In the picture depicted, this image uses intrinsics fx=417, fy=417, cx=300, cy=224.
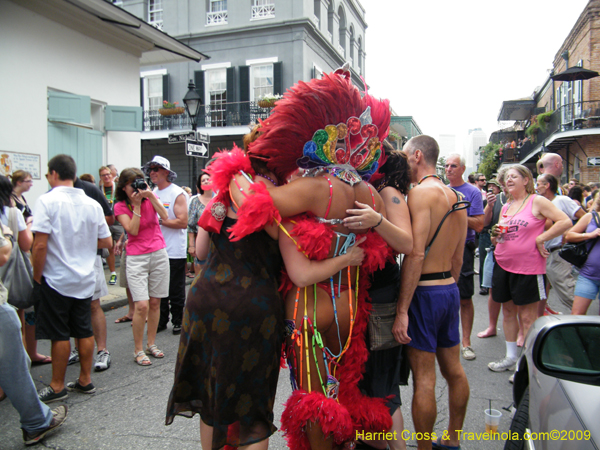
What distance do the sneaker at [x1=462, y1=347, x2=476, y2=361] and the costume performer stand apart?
98.3 inches

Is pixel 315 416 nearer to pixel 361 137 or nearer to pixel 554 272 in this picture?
pixel 361 137

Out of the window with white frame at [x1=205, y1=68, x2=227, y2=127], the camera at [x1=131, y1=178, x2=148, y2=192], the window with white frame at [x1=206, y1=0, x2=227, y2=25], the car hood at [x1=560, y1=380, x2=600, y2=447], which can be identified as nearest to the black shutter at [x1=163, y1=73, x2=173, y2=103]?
the window with white frame at [x1=205, y1=68, x2=227, y2=127]

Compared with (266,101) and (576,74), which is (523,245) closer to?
(266,101)

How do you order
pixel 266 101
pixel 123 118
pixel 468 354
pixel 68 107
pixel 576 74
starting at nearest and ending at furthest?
pixel 468 354 → pixel 68 107 → pixel 123 118 → pixel 266 101 → pixel 576 74

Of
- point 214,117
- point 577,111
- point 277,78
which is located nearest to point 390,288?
point 277,78

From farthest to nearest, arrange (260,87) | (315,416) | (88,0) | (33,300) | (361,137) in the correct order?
(260,87) < (88,0) < (33,300) < (361,137) < (315,416)

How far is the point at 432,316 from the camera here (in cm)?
252

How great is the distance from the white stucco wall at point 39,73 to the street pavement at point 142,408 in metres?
4.55

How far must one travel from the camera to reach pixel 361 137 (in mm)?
2174

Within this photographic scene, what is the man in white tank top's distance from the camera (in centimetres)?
512

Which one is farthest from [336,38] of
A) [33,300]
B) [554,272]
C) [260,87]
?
[33,300]

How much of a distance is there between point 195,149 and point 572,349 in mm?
7915

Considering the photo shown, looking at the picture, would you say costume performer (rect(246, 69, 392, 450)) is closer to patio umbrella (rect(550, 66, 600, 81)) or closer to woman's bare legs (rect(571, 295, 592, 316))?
woman's bare legs (rect(571, 295, 592, 316))

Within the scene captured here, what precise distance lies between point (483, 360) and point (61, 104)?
27.6 ft
